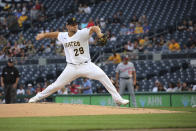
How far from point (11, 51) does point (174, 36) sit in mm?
9102

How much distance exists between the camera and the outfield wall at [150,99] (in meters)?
17.1

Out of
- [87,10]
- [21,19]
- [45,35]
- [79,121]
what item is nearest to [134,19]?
[87,10]

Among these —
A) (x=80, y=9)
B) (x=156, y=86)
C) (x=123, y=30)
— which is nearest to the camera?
(x=156, y=86)

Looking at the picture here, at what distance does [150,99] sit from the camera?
17.6 meters

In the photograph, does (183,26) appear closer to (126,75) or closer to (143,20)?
(143,20)

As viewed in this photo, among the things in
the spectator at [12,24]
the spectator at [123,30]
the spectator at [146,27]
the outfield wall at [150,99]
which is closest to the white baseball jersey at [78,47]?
the outfield wall at [150,99]

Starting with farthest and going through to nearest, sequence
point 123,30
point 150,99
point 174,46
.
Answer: point 123,30
point 174,46
point 150,99

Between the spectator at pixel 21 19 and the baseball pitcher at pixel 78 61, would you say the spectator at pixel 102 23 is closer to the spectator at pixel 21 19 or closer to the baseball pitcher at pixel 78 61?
the spectator at pixel 21 19

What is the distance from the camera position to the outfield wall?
17094 millimetres

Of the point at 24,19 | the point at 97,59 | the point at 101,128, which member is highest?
the point at 24,19

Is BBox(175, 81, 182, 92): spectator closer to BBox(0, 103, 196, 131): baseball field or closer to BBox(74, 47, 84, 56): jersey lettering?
BBox(0, 103, 196, 131): baseball field

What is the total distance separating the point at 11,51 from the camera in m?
25.1

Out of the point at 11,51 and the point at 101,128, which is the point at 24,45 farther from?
the point at 101,128

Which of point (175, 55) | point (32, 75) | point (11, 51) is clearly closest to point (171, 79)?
point (175, 55)
